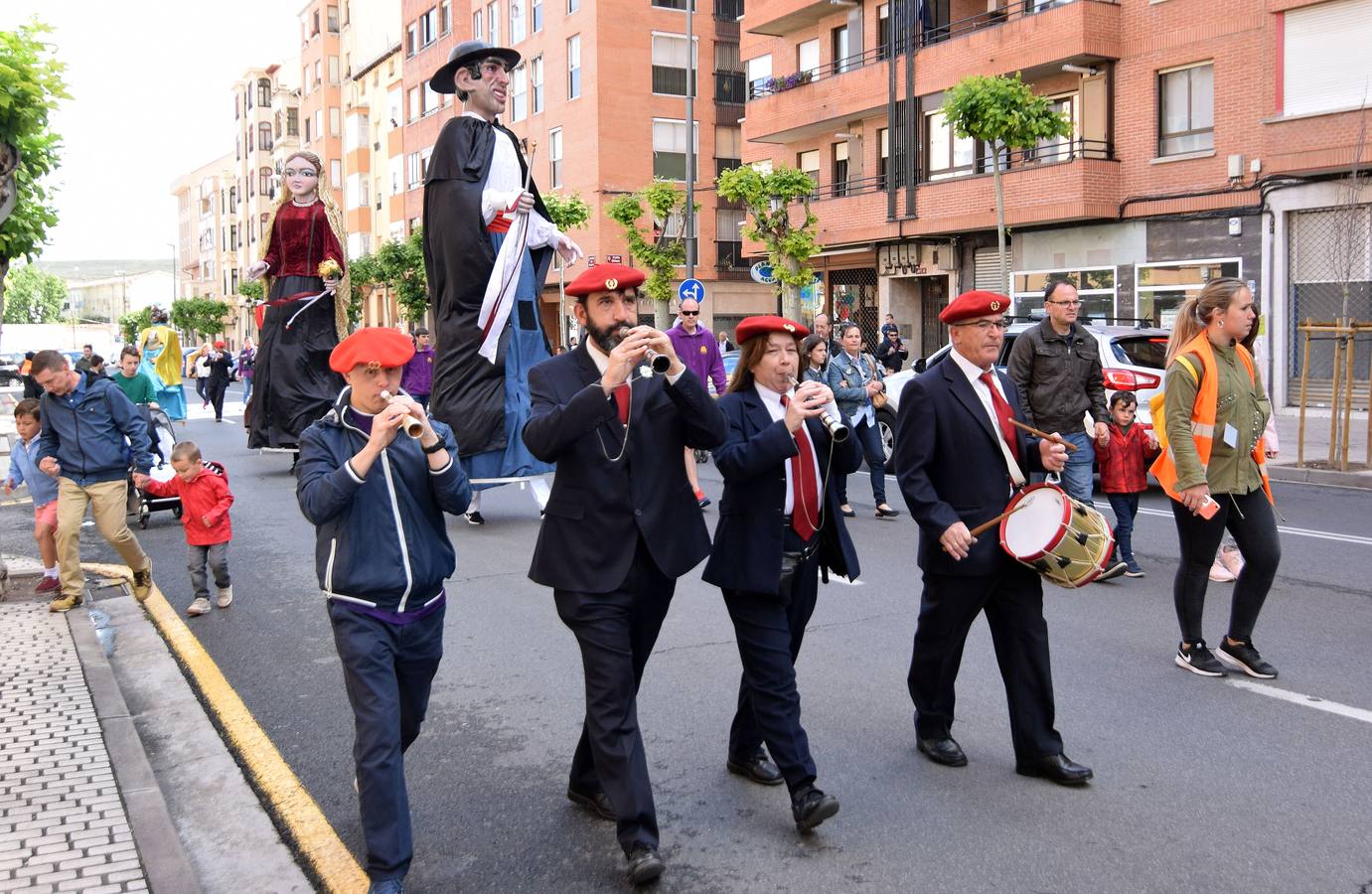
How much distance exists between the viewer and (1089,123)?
26.1 metres

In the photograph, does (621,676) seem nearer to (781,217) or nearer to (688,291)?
(688,291)

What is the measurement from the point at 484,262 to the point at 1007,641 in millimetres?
3359

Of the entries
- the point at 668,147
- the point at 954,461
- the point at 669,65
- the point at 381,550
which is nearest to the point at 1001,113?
the point at 954,461

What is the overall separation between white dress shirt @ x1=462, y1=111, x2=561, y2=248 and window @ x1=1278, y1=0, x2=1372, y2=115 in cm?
1883

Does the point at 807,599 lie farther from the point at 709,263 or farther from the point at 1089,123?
the point at 709,263

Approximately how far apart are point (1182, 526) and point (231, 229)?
101 metres

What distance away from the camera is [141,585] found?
28.3 feet

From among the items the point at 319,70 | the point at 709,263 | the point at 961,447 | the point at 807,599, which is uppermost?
the point at 319,70

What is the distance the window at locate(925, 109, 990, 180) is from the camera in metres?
28.6

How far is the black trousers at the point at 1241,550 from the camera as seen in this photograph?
621 centimetres

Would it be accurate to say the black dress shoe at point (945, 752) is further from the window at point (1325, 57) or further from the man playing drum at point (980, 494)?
the window at point (1325, 57)

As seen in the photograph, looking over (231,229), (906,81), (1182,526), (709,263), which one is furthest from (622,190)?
(231,229)

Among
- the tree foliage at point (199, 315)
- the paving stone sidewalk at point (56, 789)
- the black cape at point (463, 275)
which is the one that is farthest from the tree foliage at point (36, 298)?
the paving stone sidewalk at point (56, 789)

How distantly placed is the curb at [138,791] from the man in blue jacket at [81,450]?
166 centimetres
